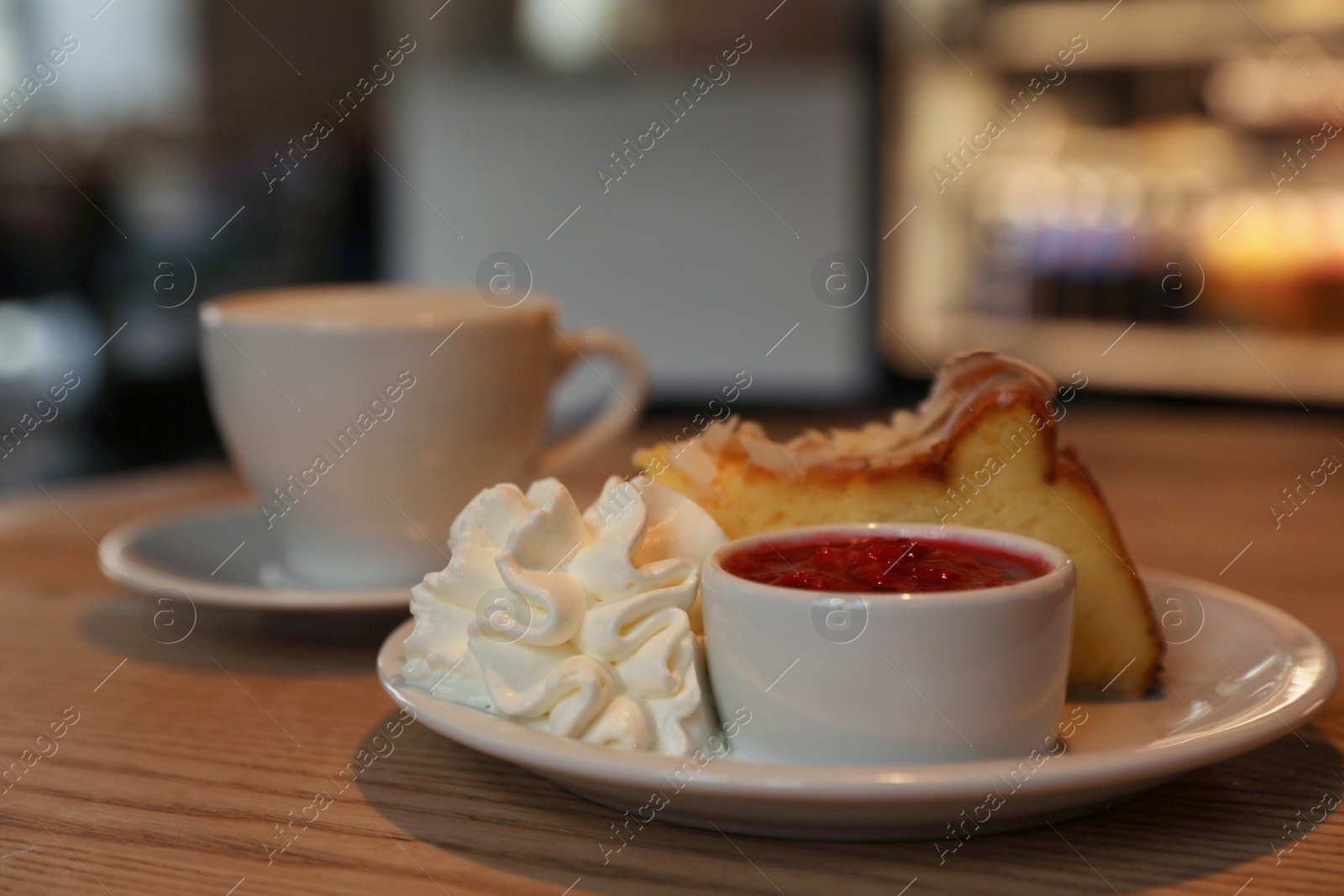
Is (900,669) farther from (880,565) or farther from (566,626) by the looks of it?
(566,626)

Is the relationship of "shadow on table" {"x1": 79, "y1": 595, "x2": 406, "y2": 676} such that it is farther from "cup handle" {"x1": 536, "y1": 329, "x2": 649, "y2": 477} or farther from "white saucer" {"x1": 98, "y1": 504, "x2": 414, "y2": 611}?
"cup handle" {"x1": 536, "y1": 329, "x2": 649, "y2": 477}

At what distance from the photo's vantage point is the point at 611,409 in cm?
141

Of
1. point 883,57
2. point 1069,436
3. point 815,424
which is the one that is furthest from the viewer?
point 883,57

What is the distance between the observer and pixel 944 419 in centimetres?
99

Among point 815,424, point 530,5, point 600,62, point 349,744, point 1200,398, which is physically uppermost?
point 530,5

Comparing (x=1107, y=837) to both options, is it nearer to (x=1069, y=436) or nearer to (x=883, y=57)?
(x=1069, y=436)

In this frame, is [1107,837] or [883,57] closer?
[1107,837]

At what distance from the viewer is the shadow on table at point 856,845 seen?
63 cm

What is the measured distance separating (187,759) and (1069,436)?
5.36 feet

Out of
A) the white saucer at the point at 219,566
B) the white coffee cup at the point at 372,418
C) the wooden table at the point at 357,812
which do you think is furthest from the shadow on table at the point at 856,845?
the white coffee cup at the point at 372,418

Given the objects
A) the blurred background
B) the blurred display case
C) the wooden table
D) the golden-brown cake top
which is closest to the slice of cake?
the golden-brown cake top

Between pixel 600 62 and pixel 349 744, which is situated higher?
pixel 600 62

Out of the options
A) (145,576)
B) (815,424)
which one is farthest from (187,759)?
(815,424)

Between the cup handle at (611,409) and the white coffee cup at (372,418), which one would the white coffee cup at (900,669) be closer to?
the white coffee cup at (372,418)
